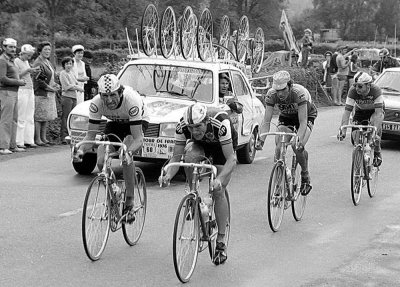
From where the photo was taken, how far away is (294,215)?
423 inches

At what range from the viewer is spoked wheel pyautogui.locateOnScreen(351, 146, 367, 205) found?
11.8m

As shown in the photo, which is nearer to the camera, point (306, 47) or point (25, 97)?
point (25, 97)

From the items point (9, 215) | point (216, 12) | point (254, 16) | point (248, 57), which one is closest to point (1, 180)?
point (9, 215)

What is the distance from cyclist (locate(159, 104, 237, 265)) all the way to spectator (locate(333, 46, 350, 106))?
69.0 feet

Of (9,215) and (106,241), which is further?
(9,215)

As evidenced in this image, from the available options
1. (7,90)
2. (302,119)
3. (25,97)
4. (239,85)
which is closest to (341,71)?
(239,85)

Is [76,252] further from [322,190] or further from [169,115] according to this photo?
[322,190]

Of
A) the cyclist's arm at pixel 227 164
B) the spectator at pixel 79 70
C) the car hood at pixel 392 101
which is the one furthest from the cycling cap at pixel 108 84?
the car hood at pixel 392 101

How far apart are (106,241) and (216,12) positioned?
235 ft

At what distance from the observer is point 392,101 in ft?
60.8

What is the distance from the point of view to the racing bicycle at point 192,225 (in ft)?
24.9

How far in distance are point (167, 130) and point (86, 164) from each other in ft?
4.95

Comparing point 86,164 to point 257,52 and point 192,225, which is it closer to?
point 192,225

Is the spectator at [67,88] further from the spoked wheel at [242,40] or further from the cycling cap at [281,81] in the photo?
the cycling cap at [281,81]
